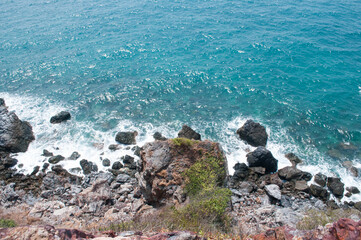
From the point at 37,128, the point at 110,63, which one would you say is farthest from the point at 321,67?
the point at 37,128

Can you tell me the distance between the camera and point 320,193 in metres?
23.7

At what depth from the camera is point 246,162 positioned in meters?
27.1

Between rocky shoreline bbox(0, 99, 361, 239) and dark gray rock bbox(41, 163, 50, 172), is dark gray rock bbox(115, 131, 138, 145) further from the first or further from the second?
dark gray rock bbox(41, 163, 50, 172)

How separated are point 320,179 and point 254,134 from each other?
8.03 meters

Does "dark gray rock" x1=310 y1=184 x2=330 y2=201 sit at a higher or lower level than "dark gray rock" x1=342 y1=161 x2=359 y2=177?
lower

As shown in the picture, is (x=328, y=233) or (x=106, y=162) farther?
(x=106, y=162)

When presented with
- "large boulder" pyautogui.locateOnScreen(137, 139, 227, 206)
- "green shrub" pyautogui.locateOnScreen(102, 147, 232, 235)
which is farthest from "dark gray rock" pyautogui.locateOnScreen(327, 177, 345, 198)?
"green shrub" pyautogui.locateOnScreen(102, 147, 232, 235)

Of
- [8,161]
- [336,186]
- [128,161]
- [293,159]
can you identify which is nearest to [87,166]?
[128,161]

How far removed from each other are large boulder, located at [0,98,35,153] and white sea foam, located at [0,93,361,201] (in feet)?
2.77

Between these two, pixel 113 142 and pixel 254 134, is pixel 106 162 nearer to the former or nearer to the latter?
pixel 113 142

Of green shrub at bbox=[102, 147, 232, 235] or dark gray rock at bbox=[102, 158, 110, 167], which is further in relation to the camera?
dark gray rock at bbox=[102, 158, 110, 167]

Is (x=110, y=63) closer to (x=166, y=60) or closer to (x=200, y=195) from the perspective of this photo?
(x=166, y=60)

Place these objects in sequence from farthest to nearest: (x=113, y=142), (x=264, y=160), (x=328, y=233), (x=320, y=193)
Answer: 1. (x=113, y=142)
2. (x=264, y=160)
3. (x=320, y=193)
4. (x=328, y=233)

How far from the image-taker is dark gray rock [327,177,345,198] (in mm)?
23734
